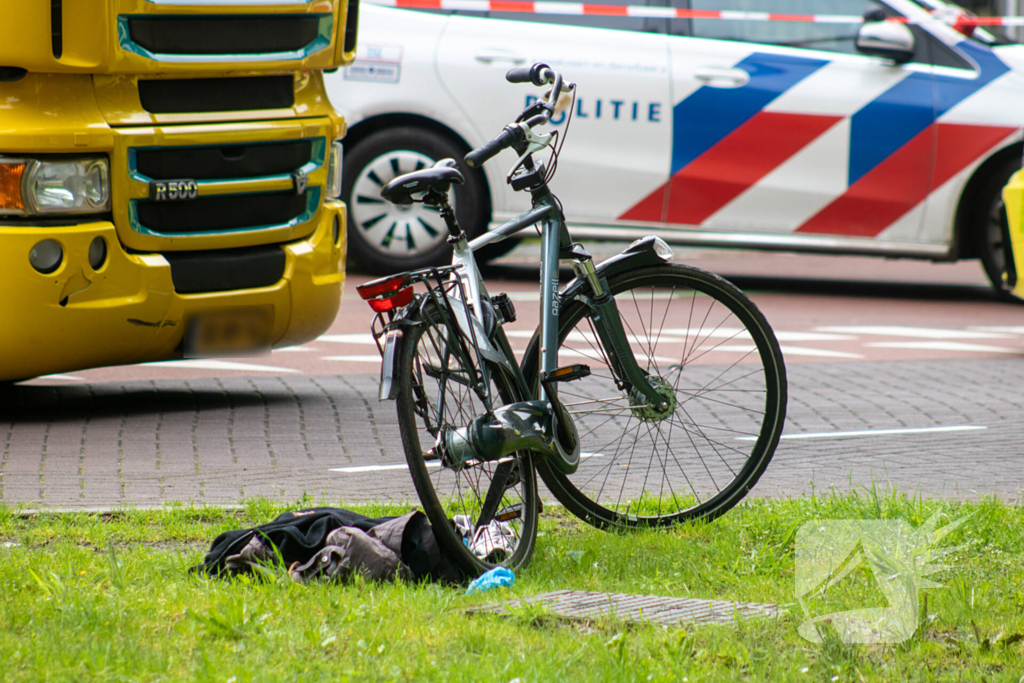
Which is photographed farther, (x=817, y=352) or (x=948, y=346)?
(x=948, y=346)

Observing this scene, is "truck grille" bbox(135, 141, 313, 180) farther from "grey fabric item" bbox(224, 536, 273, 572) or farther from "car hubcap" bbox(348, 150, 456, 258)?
"car hubcap" bbox(348, 150, 456, 258)

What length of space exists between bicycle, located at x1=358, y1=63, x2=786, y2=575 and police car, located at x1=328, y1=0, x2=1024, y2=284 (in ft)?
16.8

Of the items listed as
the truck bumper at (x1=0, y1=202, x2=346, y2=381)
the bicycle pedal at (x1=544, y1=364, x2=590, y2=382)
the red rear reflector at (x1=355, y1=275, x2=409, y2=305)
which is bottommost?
the truck bumper at (x1=0, y1=202, x2=346, y2=381)

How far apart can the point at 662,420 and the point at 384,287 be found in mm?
1053

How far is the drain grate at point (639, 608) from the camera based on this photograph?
3439mm

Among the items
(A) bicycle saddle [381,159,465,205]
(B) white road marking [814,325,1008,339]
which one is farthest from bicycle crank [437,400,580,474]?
(B) white road marking [814,325,1008,339]

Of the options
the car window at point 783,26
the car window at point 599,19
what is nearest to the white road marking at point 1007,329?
the car window at point 783,26

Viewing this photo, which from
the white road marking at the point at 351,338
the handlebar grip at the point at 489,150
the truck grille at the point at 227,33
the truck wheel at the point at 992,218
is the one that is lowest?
the white road marking at the point at 351,338

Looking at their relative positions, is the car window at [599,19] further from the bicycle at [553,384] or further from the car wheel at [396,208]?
the bicycle at [553,384]

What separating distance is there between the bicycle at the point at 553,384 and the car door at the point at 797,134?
5130 mm

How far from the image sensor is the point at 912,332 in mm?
9219

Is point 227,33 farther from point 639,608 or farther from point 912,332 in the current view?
point 912,332

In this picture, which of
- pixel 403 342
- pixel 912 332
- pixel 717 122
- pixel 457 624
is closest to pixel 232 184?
pixel 403 342

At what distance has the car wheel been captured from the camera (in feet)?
32.9
